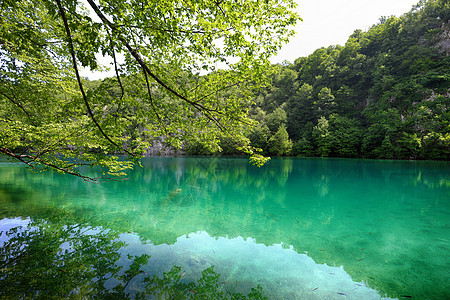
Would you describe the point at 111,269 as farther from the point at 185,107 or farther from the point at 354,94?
the point at 354,94

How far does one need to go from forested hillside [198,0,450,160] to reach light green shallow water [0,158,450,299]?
2803cm

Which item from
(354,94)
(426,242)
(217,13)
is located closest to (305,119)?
(354,94)

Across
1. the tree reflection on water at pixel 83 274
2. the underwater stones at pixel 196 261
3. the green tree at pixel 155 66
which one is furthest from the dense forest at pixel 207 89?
the underwater stones at pixel 196 261

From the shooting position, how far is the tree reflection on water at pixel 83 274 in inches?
164

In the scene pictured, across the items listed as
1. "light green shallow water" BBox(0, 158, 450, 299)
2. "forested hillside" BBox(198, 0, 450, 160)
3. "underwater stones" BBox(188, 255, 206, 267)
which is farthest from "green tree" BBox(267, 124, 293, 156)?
"underwater stones" BBox(188, 255, 206, 267)

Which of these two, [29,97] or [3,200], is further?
[3,200]

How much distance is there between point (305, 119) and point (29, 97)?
7125 cm

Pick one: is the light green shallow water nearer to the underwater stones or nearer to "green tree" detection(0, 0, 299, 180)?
the underwater stones

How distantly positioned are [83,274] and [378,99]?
72.6m

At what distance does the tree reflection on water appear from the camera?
4176mm

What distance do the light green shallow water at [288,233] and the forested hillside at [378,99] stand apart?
28.0 m

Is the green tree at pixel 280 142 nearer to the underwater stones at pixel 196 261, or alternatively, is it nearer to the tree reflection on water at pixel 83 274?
the underwater stones at pixel 196 261

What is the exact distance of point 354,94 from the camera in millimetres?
63875

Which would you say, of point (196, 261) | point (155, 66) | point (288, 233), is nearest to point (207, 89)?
point (155, 66)
